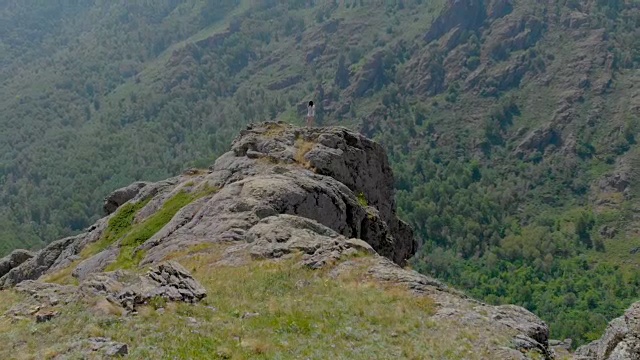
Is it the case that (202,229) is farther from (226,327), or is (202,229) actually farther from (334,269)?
(226,327)

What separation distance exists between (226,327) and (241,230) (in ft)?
73.6

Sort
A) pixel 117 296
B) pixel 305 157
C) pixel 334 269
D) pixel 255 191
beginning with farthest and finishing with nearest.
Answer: pixel 305 157 → pixel 255 191 → pixel 334 269 → pixel 117 296

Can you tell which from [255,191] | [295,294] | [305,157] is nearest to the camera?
[295,294]

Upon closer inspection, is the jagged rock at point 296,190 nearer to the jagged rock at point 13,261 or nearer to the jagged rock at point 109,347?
the jagged rock at point 109,347

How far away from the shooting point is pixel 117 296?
95.0 feet

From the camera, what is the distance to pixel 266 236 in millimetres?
44281

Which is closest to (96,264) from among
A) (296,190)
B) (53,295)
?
(296,190)

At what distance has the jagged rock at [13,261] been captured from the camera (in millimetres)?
82125

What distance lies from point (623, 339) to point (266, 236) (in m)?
25.4

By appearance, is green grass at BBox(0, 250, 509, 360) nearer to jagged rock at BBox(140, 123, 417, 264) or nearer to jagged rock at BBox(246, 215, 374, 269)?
jagged rock at BBox(246, 215, 374, 269)

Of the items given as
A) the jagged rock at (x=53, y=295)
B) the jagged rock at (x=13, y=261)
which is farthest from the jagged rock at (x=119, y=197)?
the jagged rock at (x=53, y=295)

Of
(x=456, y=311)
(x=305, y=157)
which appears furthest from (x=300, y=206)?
(x=456, y=311)

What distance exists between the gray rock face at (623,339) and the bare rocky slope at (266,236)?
267 centimetres

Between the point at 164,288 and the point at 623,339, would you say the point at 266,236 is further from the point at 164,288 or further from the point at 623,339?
the point at 623,339
